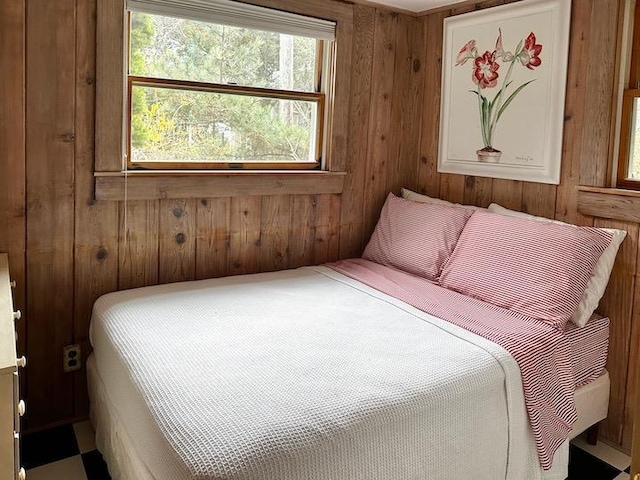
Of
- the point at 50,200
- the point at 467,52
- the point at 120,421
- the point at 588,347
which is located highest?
the point at 467,52

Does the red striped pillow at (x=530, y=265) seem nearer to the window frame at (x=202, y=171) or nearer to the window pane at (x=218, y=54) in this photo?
the window frame at (x=202, y=171)

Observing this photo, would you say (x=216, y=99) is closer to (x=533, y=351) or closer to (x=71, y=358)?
(x=71, y=358)

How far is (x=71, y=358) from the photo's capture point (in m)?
2.51

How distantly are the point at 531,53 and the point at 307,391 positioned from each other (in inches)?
79.1

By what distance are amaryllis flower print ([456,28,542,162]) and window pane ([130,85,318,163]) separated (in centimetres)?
86

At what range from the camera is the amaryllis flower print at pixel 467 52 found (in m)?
2.99

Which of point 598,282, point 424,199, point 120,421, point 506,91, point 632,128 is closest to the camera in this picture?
point 120,421

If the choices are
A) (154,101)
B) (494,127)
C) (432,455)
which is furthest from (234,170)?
(432,455)

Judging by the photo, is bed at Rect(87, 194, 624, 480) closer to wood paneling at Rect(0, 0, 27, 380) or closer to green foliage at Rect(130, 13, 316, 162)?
wood paneling at Rect(0, 0, 27, 380)

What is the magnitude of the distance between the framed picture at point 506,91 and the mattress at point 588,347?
710mm

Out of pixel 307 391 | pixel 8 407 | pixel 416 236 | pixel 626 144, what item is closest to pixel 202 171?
pixel 416 236

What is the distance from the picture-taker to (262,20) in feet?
8.90

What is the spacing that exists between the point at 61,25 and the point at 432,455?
6.91 ft

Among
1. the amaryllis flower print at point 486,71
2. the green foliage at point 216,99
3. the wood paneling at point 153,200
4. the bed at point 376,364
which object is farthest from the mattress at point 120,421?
the amaryllis flower print at point 486,71
